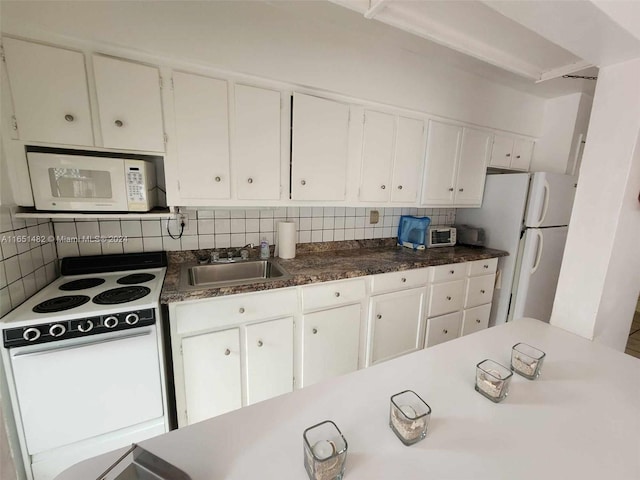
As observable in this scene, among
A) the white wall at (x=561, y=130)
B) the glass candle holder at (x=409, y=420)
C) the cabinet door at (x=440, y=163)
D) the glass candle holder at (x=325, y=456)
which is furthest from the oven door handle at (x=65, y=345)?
the white wall at (x=561, y=130)

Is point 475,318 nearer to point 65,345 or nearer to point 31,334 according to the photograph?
point 65,345

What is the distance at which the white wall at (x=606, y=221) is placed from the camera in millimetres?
1016

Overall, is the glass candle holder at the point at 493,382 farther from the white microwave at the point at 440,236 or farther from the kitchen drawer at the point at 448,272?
the white microwave at the point at 440,236

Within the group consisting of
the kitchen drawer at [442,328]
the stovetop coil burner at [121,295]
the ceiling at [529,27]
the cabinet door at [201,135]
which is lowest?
the kitchen drawer at [442,328]

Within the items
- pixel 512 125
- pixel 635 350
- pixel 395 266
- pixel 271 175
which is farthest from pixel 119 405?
pixel 635 350

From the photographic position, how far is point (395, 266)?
→ 1948 mm

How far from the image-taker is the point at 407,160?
219 cm

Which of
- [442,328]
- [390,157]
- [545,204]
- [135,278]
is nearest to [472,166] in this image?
[545,204]

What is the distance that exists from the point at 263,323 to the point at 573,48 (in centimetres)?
189

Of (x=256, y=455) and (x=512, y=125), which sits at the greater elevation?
(x=512, y=125)

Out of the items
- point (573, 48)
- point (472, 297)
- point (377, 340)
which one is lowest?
point (377, 340)

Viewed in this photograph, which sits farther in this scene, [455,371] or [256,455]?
[455,371]

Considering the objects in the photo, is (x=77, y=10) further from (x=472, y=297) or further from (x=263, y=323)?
(x=472, y=297)

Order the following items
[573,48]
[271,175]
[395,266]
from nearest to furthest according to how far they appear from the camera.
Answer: [573,48], [271,175], [395,266]
